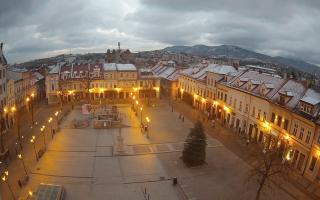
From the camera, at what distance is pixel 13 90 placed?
170ft

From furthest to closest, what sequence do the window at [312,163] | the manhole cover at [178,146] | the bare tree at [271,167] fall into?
the manhole cover at [178,146] < the window at [312,163] < the bare tree at [271,167]

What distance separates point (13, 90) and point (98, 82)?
23376mm

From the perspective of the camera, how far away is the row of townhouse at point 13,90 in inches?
1813

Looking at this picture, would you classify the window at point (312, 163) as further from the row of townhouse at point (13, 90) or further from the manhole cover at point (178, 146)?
the row of townhouse at point (13, 90)

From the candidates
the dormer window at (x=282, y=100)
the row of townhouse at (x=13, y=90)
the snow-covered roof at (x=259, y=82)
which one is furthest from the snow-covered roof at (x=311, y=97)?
the row of townhouse at (x=13, y=90)

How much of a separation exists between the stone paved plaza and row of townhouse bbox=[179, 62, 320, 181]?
20.9 ft

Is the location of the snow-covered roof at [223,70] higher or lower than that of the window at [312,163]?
higher

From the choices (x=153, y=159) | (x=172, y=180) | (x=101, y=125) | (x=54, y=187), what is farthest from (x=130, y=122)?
(x=54, y=187)

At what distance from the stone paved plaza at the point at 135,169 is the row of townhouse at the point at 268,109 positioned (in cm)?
637

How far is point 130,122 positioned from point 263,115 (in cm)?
2374

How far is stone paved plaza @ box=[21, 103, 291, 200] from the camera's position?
94.0ft

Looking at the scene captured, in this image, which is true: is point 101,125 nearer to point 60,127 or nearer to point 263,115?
point 60,127

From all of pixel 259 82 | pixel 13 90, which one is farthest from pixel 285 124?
pixel 13 90

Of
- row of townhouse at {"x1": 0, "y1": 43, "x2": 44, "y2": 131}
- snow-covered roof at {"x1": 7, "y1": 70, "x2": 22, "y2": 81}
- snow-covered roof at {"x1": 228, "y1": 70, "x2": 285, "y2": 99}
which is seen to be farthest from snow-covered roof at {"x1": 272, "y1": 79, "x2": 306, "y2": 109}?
snow-covered roof at {"x1": 7, "y1": 70, "x2": 22, "y2": 81}
